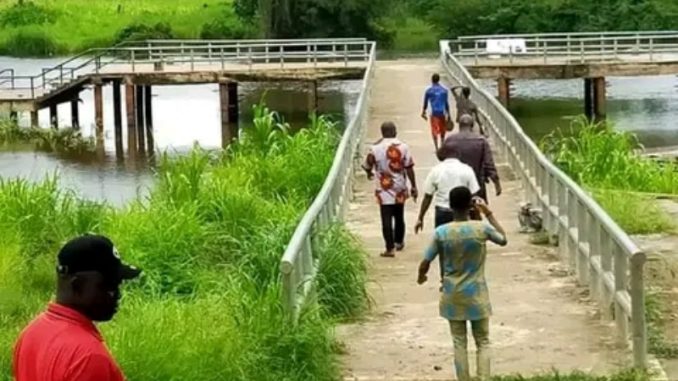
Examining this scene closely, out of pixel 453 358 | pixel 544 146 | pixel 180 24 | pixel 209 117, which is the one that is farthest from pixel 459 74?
pixel 180 24

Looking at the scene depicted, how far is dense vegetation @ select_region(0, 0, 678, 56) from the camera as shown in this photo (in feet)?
217

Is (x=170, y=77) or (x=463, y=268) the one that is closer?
(x=463, y=268)

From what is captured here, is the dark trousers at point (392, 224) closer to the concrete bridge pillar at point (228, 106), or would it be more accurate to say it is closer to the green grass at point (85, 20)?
the concrete bridge pillar at point (228, 106)

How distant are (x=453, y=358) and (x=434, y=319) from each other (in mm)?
1507

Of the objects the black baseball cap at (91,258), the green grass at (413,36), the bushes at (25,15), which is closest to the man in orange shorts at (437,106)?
the black baseball cap at (91,258)

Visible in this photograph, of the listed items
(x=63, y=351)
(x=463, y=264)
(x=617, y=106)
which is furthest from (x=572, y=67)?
(x=63, y=351)

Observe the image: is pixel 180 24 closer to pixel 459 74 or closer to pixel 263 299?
pixel 459 74

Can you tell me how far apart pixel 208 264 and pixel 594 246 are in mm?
4987

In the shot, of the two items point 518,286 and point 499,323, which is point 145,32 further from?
point 499,323

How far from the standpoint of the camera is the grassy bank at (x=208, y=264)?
31.6ft

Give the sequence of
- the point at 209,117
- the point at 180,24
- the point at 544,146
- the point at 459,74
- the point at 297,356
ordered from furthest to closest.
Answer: the point at 180,24, the point at 209,117, the point at 459,74, the point at 544,146, the point at 297,356

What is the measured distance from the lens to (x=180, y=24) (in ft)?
274

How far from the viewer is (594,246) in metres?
11.9

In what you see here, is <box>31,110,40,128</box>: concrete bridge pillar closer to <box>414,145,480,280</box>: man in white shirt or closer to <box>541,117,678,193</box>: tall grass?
<box>541,117,678,193</box>: tall grass
